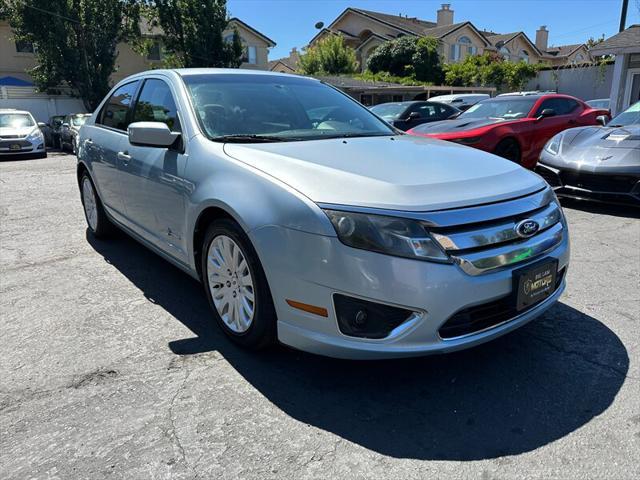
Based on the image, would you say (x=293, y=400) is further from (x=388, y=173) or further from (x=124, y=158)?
(x=124, y=158)

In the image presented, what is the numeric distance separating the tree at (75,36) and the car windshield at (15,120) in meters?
8.74

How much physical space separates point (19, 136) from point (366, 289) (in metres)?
16.3

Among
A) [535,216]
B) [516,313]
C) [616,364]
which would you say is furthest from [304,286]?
[616,364]

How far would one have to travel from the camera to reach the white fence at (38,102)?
22.7m

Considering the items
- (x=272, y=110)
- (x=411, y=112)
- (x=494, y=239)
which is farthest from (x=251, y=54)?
(x=494, y=239)

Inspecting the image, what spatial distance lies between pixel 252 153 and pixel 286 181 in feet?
1.45

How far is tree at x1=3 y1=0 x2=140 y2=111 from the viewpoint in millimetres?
22734

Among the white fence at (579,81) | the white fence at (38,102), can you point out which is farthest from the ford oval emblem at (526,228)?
the white fence at (579,81)

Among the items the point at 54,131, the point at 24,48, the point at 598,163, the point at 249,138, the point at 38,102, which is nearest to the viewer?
the point at 249,138

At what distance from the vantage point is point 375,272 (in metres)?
2.20

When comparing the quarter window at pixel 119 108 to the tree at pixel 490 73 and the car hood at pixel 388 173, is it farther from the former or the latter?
the tree at pixel 490 73

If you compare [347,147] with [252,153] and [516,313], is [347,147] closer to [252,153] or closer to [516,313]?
[252,153]

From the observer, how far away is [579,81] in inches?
1099

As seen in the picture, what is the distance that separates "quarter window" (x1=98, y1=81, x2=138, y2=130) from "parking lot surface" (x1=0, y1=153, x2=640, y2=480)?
5.09ft
